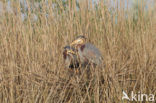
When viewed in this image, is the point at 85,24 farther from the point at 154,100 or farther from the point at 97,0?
the point at 154,100

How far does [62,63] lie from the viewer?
1.93m

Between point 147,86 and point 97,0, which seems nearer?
point 147,86

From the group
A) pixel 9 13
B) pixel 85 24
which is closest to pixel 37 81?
pixel 9 13

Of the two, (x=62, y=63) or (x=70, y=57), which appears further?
(x=62, y=63)

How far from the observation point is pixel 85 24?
2439mm

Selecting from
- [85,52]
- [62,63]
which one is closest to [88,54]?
[85,52]

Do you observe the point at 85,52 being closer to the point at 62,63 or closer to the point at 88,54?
the point at 88,54

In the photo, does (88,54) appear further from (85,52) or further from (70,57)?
(70,57)

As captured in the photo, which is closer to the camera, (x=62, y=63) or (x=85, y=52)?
(x=85, y=52)

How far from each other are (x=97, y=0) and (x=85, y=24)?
10.5 inches

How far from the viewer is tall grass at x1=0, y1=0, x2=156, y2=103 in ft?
5.86

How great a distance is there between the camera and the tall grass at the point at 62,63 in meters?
1.79

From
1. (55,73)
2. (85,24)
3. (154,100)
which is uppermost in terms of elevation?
(85,24)

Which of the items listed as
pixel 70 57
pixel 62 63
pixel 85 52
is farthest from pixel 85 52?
pixel 62 63
